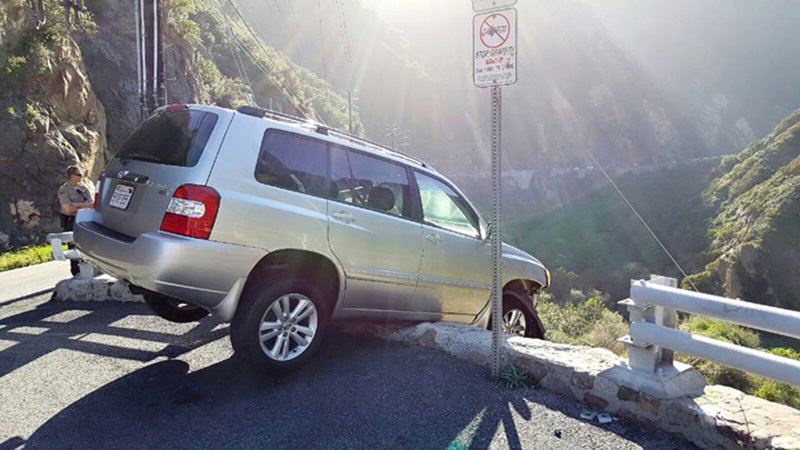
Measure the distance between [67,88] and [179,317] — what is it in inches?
671

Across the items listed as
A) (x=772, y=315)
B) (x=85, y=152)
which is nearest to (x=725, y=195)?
(x=85, y=152)

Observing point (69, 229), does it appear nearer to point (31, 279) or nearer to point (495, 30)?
point (31, 279)

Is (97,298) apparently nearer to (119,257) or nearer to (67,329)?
(67,329)

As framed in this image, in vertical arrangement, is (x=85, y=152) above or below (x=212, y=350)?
above

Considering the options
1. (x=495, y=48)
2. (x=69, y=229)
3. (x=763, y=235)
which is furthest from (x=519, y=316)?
(x=763, y=235)

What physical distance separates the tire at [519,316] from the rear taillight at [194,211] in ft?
11.2

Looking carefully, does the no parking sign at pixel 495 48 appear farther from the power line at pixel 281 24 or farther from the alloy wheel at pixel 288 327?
the power line at pixel 281 24

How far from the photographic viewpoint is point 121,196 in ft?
13.9

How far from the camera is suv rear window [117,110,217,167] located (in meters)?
3.97

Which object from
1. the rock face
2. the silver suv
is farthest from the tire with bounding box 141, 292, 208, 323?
the rock face

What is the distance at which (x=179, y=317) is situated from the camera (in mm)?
5363

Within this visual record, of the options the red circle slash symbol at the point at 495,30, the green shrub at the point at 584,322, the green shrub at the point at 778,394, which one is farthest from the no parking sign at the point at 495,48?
the green shrub at the point at 584,322

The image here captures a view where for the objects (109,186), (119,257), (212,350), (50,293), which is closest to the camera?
(119,257)

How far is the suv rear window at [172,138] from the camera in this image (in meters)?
3.97
